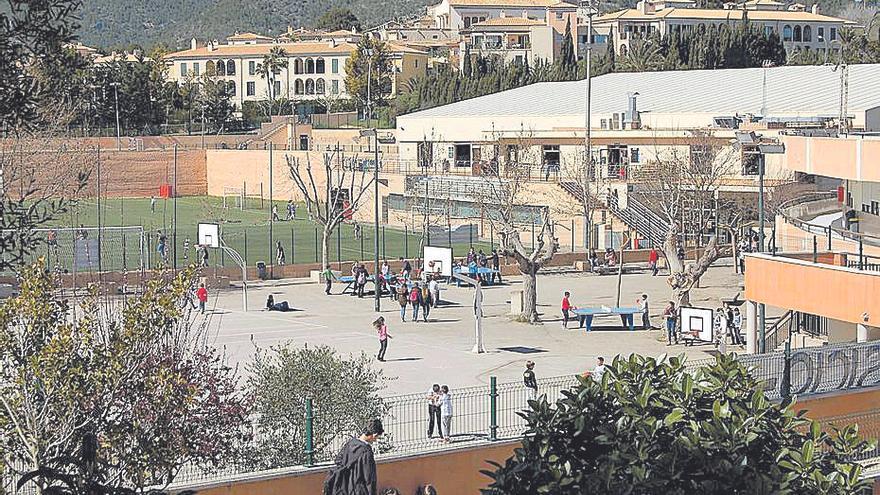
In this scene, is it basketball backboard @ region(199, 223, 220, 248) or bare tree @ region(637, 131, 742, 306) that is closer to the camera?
bare tree @ region(637, 131, 742, 306)

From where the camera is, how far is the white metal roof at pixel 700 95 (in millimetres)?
70562

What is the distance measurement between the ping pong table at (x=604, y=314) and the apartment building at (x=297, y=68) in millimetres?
94254

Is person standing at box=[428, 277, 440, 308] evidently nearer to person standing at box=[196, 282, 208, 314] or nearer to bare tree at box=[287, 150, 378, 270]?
person standing at box=[196, 282, 208, 314]

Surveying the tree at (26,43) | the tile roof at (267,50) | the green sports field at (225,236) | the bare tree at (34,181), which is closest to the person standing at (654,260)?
the green sports field at (225,236)

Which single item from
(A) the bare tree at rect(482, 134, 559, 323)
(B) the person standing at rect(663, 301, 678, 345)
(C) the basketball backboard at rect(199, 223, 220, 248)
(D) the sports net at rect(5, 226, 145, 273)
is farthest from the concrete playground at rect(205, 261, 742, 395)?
(D) the sports net at rect(5, 226, 145, 273)

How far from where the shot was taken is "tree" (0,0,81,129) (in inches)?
397

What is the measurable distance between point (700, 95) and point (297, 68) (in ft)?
229

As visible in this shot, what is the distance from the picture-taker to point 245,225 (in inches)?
2832

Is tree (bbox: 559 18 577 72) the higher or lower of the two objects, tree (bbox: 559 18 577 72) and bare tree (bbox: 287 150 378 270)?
the higher

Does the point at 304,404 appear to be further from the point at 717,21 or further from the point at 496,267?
the point at 717,21

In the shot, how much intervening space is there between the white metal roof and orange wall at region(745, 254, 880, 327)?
37910 millimetres

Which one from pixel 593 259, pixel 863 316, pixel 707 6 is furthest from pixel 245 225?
pixel 707 6

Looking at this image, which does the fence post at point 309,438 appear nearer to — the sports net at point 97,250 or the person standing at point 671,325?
the person standing at point 671,325

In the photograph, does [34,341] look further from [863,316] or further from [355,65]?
[355,65]
